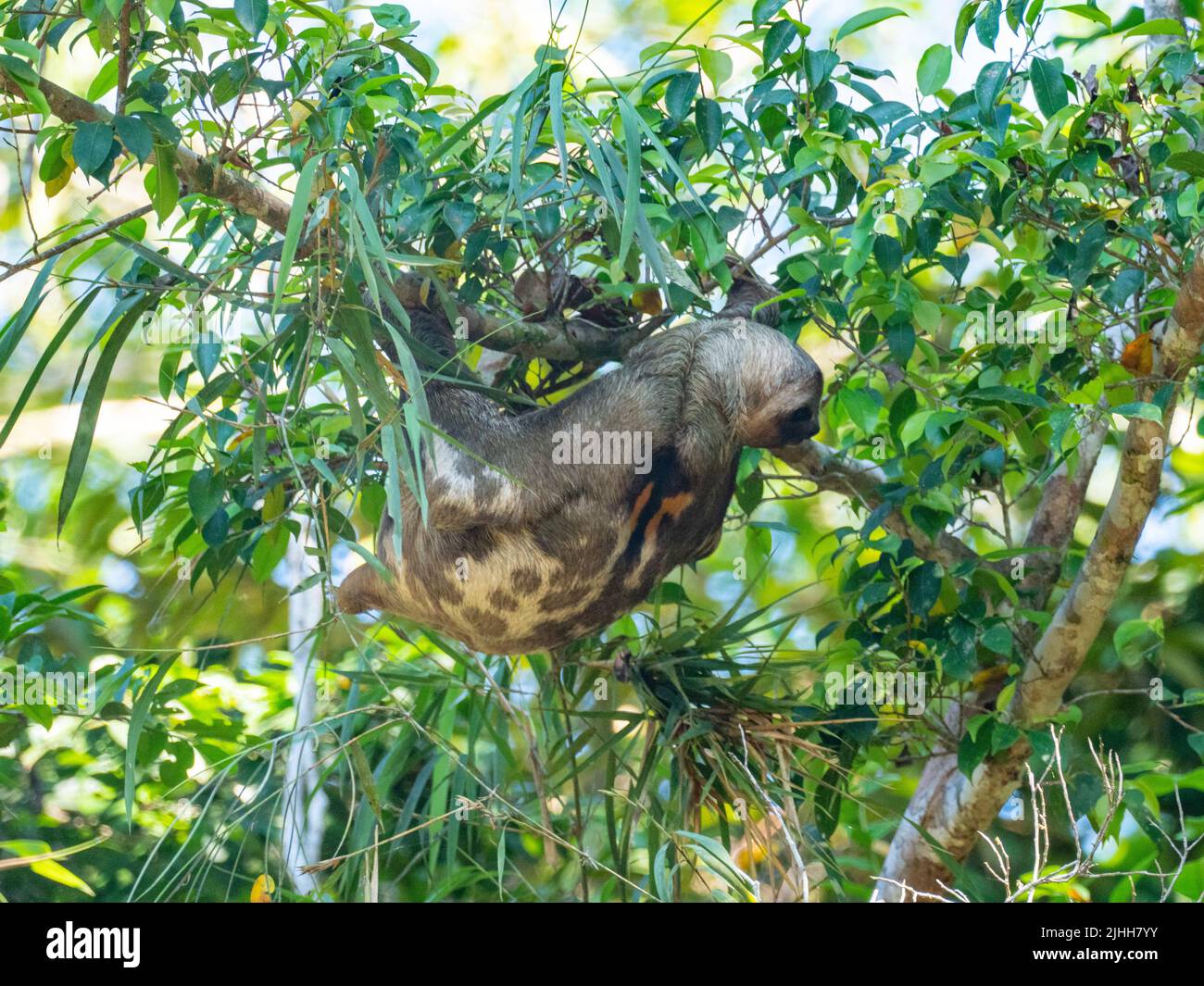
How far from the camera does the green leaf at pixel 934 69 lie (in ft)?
10.8

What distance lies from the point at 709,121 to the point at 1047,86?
3.03 ft

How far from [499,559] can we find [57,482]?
5373 mm

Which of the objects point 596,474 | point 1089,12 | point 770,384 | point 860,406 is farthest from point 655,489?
point 1089,12

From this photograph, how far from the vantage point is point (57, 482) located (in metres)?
7.80

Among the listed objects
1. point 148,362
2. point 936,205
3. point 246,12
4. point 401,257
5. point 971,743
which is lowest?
point 971,743

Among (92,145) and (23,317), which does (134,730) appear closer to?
(23,317)

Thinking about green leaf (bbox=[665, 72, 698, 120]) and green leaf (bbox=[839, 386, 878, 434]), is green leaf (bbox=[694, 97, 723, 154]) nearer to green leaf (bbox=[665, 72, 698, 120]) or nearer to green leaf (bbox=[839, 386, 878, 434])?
green leaf (bbox=[665, 72, 698, 120])

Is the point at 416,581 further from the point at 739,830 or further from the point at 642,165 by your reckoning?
the point at 739,830

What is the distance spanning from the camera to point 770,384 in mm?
3432

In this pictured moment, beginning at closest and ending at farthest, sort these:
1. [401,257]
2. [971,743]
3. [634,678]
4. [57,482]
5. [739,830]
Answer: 1. [401,257]
2. [971,743]
3. [634,678]
4. [739,830]
5. [57,482]

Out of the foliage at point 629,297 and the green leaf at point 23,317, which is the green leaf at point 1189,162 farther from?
the green leaf at point 23,317

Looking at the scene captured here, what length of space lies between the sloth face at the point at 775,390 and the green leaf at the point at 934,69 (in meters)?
0.78

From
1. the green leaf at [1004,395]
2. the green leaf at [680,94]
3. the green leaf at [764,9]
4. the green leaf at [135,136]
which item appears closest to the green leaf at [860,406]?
the green leaf at [1004,395]
